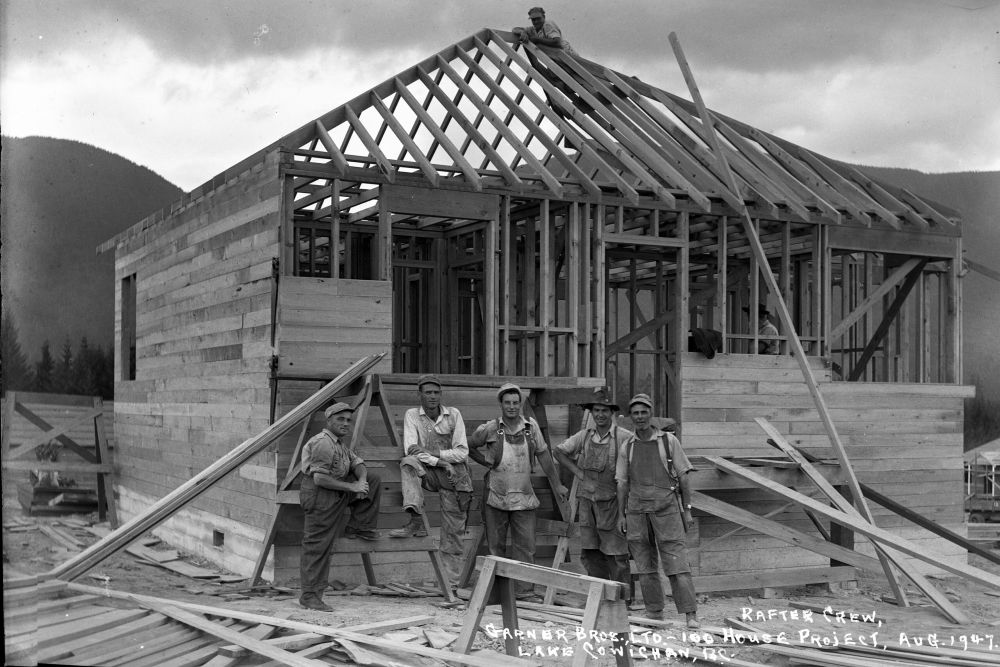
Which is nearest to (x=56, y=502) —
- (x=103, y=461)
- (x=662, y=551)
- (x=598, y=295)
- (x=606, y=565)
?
(x=103, y=461)

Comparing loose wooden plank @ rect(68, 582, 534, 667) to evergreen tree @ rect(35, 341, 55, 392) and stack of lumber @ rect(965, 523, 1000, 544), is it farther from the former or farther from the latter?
evergreen tree @ rect(35, 341, 55, 392)

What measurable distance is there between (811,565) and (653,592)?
14.8 feet

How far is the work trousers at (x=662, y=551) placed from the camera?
374 inches

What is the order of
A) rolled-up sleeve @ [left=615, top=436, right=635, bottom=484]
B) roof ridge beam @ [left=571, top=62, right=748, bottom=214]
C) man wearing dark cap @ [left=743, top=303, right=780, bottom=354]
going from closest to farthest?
1. rolled-up sleeve @ [left=615, top=436, right=635, bottom=484]
2. roof ridge beam @ [left=571, top=62, right=748, bottom=214]
3. man wearing dark cap @ [left=743, top=303, right=780, bottom=354]

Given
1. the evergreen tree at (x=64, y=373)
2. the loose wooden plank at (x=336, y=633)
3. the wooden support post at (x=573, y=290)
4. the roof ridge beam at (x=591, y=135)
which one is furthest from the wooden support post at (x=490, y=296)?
the evergreen tree at (x=64, y=373)

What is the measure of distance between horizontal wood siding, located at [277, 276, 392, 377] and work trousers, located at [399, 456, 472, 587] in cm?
157

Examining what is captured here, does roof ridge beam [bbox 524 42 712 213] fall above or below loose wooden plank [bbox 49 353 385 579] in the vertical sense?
above

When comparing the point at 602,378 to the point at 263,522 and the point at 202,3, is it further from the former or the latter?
the point at 202,3

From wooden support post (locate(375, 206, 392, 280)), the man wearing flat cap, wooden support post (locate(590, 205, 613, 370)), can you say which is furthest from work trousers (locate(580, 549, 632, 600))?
wooden support post (locate(375, 206, 392, 280))

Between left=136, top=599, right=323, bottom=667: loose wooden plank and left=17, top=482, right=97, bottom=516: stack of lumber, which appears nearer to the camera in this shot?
left=136, top=599, right=323, bottom=667: loose wooden plank

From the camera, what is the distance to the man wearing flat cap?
9523 mm

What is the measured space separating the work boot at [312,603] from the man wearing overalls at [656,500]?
269cm

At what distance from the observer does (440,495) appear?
10086mm

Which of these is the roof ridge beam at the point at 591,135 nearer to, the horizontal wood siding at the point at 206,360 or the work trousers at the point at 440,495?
the horizontal wood siding at the point at 206,360
